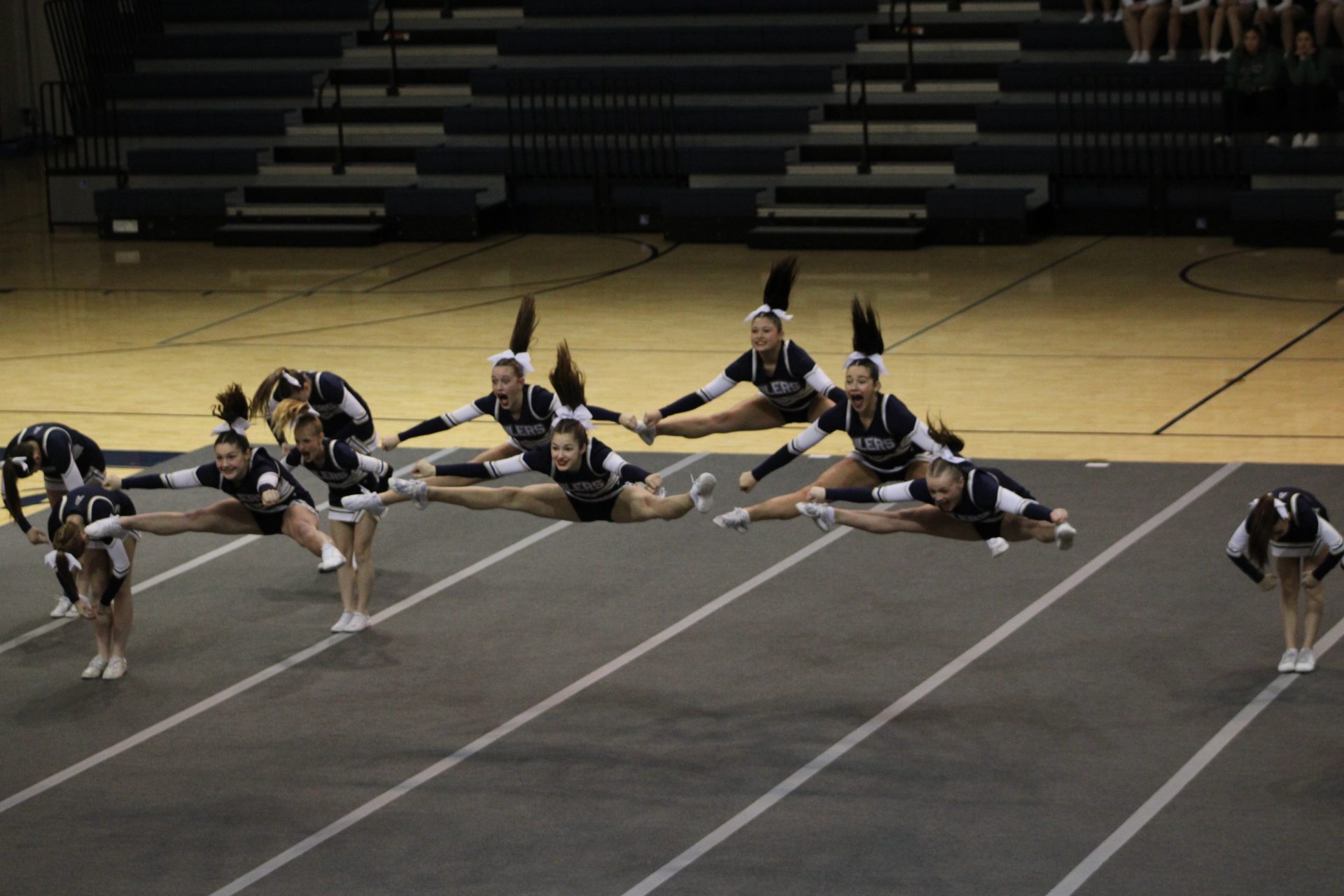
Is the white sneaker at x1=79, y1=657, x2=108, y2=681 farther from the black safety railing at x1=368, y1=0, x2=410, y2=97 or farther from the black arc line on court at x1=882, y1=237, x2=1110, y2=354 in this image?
the black safety railing at x1=368, y1=0, x2=410, y2=97

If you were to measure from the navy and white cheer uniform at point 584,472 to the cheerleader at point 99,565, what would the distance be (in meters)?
1.73

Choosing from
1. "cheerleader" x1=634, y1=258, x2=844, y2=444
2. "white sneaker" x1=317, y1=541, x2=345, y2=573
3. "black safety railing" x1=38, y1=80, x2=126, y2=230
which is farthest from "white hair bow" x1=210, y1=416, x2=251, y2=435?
"black safety railing" x1=38, y1=80, x2=126, y2=230

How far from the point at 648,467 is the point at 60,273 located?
35.2ft

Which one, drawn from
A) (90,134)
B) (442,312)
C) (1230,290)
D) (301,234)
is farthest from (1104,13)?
(90,134)

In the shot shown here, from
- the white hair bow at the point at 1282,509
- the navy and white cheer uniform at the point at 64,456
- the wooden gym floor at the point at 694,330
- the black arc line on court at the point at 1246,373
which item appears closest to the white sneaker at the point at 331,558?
the navy and white cheer uniform at the point at 64,456

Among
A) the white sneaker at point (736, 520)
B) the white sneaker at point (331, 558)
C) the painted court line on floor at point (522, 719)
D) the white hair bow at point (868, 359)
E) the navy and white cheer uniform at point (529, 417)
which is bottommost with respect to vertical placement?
the painted court line on floor at point (522, 719)

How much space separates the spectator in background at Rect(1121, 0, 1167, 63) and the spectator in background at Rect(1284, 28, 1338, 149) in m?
1.80

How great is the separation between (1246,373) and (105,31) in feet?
54.5

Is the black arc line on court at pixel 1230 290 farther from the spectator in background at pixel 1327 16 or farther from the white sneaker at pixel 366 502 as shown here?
the white sneaker at pixel 366 502

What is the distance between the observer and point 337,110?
81.0 ft

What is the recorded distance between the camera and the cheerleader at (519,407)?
11.0m

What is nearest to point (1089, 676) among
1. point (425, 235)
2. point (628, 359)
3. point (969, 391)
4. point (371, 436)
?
point (371, 436)

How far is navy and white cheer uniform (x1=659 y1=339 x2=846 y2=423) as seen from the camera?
11500 mm

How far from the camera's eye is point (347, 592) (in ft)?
37.0
